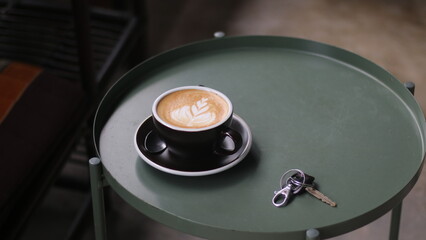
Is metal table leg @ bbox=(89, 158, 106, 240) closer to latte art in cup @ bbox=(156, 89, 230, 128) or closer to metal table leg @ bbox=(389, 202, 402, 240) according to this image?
latte art in cup @ bbox=(156, 89, 230, 128)

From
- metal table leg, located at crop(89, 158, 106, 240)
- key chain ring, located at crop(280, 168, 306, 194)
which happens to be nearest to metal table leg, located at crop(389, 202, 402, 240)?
key chain ring, located at crop(280, 168, 306, 194)

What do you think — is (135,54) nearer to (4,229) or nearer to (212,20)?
(212,20)

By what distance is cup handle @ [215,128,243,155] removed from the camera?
1.21 m

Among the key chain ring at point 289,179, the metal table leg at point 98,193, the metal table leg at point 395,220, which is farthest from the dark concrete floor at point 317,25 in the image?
the key chain ring at point 289,179

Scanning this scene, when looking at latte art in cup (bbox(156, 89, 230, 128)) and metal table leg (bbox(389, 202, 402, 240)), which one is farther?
metal table leg (bbox(389, 202, 402, 240))

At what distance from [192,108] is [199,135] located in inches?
2.9

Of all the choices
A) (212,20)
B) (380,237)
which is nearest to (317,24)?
(212,20)

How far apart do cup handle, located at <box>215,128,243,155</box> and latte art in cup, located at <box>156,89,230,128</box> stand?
0.03m

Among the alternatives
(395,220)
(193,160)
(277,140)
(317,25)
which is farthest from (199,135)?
(317,25)

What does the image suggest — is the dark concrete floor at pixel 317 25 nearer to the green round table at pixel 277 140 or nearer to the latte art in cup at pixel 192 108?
the green round table at pixel 277 140

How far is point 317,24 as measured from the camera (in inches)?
97.3

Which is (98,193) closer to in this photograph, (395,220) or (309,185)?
(309,185)

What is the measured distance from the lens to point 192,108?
3.98 feet

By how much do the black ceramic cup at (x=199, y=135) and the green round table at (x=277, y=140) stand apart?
4 cm
